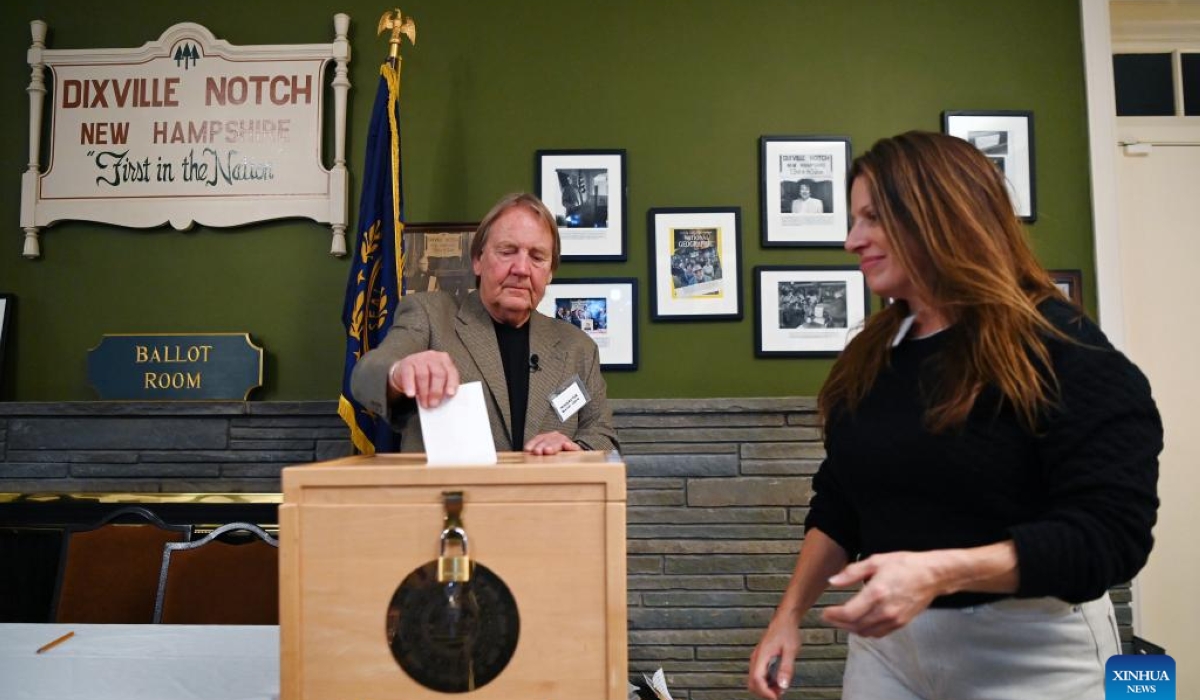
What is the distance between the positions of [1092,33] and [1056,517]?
2608mm

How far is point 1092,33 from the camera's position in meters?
2.74

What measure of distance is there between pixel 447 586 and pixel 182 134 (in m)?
2.57

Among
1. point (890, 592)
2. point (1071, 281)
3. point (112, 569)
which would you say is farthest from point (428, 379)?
point (1071, 281)

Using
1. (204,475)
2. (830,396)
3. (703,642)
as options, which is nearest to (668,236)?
(703,642)

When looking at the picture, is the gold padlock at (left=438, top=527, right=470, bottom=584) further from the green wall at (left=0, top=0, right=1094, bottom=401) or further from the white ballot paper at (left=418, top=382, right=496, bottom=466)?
the green wall at (left=0, top=0, right=1094, bottom=401)

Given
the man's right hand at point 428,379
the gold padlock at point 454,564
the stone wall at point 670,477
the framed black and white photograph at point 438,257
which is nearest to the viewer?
Answer: the gold padlock at point 454,564

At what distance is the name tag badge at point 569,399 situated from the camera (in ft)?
5.38

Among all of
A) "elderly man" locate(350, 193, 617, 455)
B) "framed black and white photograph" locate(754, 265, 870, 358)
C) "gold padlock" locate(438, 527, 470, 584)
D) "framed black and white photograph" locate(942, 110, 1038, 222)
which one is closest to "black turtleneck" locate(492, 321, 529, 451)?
"elderly man" locate(350, 193, 617, 455)

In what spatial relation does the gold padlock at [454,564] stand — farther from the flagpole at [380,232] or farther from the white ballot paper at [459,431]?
the flagpole at [380,232]

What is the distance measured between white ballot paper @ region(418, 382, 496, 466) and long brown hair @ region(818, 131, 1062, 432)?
1.89 ft

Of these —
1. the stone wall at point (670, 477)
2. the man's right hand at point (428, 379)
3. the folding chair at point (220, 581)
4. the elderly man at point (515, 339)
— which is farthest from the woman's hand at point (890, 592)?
the stone wall at point (670, 477)

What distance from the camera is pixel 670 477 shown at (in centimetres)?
255

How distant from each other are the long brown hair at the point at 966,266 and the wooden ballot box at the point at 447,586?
1.62 feet

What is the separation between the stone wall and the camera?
8.27 ft
